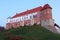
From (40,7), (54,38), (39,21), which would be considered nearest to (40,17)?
(39,21)

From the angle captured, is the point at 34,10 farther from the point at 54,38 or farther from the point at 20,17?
the point at 54,38

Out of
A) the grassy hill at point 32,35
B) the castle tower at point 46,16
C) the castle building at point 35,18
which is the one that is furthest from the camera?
the castle building at point 35,18

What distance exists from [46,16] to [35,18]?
16.5 ft

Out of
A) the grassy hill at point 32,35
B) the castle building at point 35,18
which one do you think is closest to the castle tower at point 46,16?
the castle building at point 35,18

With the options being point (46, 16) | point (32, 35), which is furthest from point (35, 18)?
point (32, 35)

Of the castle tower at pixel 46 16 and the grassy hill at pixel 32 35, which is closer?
the grassy hill at pixel 32 35

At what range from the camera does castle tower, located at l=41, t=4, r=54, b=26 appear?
43844 mm

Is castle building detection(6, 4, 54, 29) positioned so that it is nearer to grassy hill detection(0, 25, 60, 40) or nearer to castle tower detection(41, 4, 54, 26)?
castle tower detection(41, 4, 54, 26)

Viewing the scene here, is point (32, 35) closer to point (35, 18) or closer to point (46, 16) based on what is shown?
point (46, 16)

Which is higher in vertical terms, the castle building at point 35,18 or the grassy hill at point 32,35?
the castle building at point 35,18

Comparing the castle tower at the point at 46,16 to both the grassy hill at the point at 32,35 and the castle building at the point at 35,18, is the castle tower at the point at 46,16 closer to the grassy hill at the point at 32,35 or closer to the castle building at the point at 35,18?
the castle building at the point at 35,18

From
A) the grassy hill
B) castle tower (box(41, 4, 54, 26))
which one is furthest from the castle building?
the grassy hill

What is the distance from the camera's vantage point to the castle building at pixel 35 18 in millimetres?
45406

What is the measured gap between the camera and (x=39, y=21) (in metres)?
48.2
